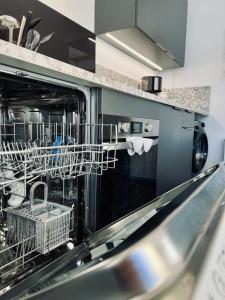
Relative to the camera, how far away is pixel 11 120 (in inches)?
40.5

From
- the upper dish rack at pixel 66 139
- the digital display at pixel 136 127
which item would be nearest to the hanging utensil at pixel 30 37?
the upper dish rack at pixel 66 139

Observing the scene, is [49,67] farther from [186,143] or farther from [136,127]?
[186,143]

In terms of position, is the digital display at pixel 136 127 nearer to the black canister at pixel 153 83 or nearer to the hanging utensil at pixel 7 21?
the hanging utensil at pixel 7 21

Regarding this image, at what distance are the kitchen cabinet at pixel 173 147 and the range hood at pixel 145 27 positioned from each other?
2.08ft

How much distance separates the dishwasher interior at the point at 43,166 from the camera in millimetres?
703

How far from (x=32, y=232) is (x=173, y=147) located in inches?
49.4

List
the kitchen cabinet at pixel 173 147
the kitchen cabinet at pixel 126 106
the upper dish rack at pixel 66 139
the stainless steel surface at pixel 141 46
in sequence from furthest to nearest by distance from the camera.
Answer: the stainless steel surface at pixel 141 46
the kitchen cabinet at pixel 173 147
the kitchen cabinet at pixel 126 106
the upper dish rack at pixel 66 139

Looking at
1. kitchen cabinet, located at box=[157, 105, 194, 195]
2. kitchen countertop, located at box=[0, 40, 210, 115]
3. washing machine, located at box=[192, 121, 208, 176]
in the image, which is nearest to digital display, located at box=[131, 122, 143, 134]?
kitchen countertop, located at box=[0, 40, 210, 115]

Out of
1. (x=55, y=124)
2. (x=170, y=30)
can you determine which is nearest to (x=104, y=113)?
(x=55, y=124)

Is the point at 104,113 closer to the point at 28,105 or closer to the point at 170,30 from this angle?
the point at 28,105

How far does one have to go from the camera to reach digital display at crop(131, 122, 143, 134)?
1159mm

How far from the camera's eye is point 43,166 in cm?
64

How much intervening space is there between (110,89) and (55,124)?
283 mm

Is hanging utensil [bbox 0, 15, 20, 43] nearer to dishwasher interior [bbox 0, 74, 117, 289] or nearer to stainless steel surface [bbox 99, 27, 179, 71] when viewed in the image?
dishwasher interior [bbox 0, 74, 117, 289]
